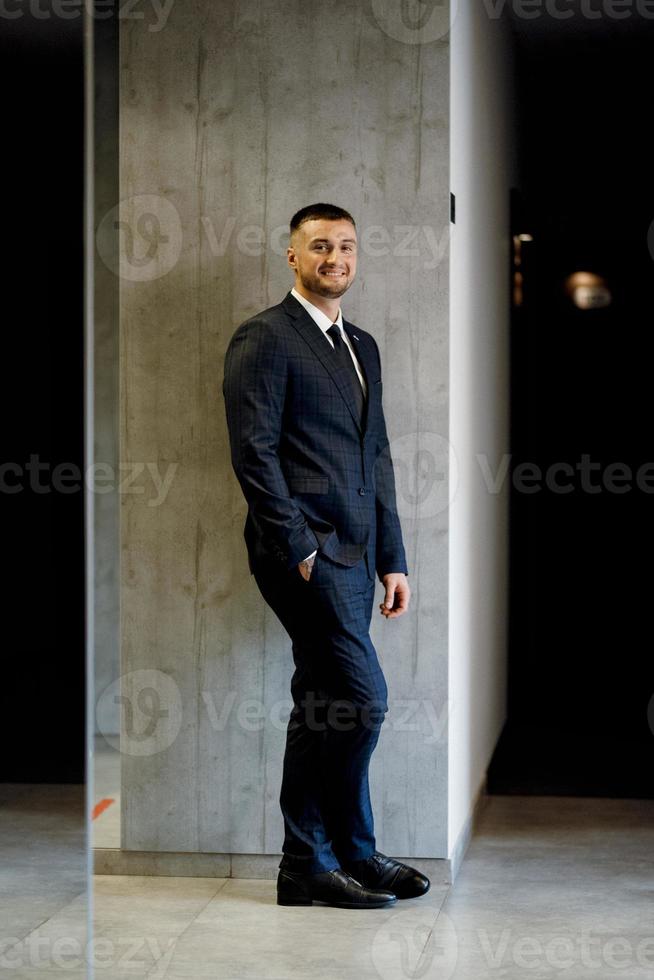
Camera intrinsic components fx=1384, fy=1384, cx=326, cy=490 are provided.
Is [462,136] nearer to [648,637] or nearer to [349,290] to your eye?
[349,290]

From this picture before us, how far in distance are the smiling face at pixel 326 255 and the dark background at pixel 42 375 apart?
1124 millimetres

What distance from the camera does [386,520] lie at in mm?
3205

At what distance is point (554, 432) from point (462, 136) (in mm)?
1686

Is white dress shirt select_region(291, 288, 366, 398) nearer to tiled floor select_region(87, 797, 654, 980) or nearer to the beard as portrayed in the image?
the beard

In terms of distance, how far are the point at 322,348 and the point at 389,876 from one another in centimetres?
122

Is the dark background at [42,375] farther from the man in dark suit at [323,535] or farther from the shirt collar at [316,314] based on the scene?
the shirt collar at [316,314]

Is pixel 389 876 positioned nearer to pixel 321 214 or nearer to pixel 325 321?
pixel 325 321

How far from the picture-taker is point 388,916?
3.07 m

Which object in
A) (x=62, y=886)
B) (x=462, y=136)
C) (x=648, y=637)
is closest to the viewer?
(x=62, y=886)

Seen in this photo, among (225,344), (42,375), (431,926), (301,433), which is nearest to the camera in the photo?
(42,375)

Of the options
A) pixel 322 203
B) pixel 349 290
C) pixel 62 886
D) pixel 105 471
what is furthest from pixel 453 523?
pixel 105 471

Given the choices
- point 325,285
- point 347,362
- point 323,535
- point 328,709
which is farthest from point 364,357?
point 328,709

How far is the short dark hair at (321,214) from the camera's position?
312 cm

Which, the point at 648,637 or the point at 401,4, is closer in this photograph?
the point at 401,4
